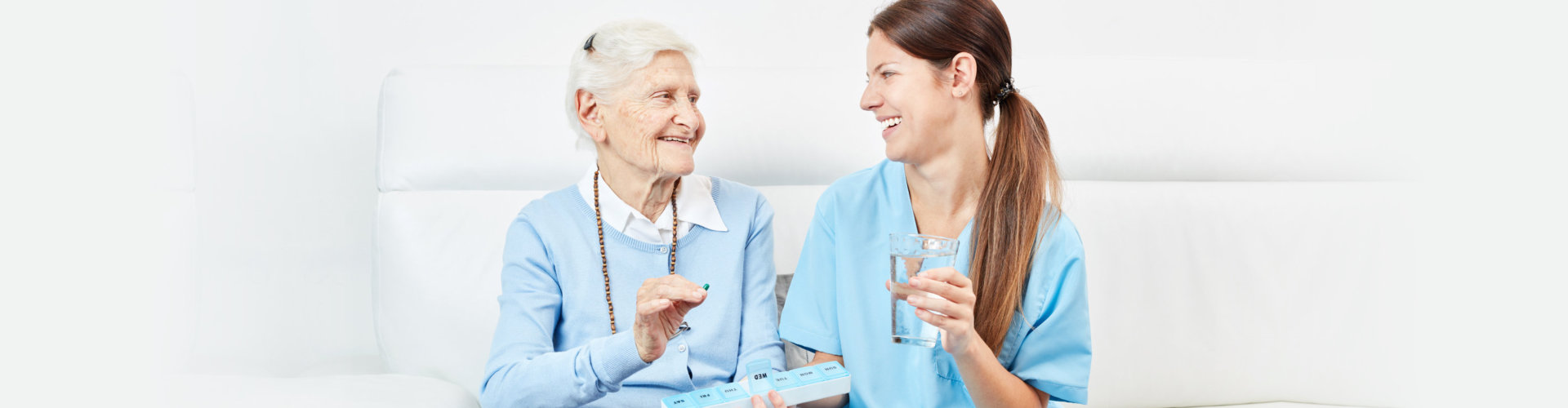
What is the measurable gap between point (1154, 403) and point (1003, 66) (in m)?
1.00

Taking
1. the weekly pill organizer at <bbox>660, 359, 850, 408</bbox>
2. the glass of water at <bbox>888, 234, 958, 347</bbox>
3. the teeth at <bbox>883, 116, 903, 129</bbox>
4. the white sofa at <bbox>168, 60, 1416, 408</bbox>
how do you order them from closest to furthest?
the glass of water at <bbox>888, 234, 958, 347</bbox>, the weekly pill organizer at <bbox>660, 359, 850, 408</bbox>, the teeth at <bbox>883, 116, 903, 129</bbox>, the white sofa at <bbox>168, 60, 1416, 408</bbox>

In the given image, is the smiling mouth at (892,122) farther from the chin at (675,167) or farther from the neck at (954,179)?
the chin at (675,167)

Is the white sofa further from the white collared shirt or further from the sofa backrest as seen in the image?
the white collared shirt

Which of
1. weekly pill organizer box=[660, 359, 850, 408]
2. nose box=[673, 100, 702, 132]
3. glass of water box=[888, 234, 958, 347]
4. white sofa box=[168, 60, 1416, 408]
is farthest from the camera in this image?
white sofa box=[168, 60, 1416, 408]

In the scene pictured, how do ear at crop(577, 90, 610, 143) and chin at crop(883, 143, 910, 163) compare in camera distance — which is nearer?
chin at crop(883, 143, 910, 163)

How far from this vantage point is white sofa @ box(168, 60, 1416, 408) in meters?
1.98

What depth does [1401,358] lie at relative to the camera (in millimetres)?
2199

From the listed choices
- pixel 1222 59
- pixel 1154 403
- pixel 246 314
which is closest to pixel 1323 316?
pixel 1154 403

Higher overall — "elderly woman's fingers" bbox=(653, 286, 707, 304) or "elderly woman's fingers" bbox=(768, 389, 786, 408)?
"elderly woman's fingers" bbox=(653, 286, 707, 304)

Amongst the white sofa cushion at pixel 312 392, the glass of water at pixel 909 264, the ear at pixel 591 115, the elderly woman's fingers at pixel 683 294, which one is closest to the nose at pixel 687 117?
the ear at pixel 591 115

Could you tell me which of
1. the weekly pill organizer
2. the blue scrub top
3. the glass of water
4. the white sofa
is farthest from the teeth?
the white sofa

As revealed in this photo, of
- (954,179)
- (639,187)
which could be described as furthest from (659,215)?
(954,179)

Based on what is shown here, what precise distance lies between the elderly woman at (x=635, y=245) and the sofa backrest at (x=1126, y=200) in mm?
399

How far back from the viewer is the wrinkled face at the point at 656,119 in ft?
5.05
